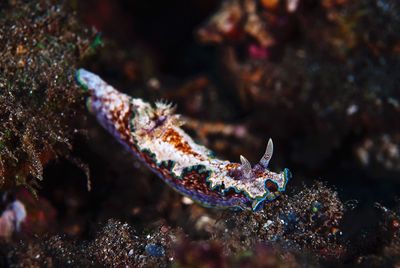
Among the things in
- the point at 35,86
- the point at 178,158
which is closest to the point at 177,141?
the point at 178,158

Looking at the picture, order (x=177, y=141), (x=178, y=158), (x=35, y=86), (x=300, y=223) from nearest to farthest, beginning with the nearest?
(x=300, y=223), (x=35, y=86), (x=178, y=158), (x=177, y=141)

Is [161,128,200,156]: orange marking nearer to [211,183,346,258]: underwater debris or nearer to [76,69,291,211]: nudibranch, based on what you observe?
[76,69,291,211]: nudibranch

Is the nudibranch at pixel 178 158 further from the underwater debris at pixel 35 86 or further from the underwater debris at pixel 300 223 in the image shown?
the underwater debris at pixel 35 86

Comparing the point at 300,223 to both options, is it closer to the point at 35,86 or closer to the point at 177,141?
the point at 177,141

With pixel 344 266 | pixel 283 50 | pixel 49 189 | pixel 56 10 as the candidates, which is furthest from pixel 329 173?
pixel 56 10

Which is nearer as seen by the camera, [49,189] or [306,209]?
[306,209]

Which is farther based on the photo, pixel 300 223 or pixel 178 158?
pixel 178 158

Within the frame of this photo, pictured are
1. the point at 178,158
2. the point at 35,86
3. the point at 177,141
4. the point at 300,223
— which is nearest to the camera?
the point at 300,223

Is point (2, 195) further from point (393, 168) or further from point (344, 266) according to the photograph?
point (393, 168)
